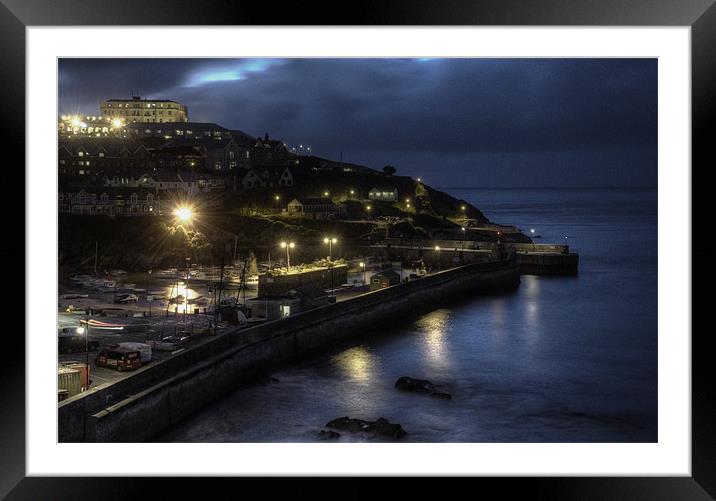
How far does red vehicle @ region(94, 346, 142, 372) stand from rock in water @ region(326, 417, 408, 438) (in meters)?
2.63

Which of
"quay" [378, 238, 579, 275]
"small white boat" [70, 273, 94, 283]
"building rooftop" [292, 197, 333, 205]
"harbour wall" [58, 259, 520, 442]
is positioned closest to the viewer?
"harbour wall" [58, 259, 520, 442]

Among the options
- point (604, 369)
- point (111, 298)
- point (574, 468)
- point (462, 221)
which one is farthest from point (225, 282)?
point (462, 221)

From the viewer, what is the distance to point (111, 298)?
1730cm

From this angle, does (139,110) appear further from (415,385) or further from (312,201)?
(415,385)

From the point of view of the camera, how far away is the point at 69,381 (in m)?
8.00

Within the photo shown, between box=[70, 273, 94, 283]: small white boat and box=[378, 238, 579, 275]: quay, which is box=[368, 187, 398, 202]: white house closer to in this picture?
box=[378, 238, 579, 275]: quay

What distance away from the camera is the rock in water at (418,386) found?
33.7 ft

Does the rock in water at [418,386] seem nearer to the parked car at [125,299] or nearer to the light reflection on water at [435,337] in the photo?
the light reflection on water at [435,337]

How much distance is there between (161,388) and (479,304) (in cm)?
1369

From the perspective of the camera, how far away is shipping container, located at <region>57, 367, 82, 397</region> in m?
7.93

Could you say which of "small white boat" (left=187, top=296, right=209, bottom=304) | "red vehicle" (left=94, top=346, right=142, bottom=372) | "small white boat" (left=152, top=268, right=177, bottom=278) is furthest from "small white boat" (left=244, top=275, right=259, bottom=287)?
"red vehicle" (left=94, top=346, right=142, bottom=372)

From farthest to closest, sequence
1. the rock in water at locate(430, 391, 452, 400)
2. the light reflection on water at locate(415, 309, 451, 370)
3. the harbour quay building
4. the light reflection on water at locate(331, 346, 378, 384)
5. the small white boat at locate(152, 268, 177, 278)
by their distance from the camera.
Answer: the harbour quay building
the small white boat at locate(152, 268, 177, 278)
the light reflection on water at locate(415, 309, 451, 370)
the light reflection on water at locate(331, 346, 378, 384)
the rock in water at locate(430, 391, 452, 400)

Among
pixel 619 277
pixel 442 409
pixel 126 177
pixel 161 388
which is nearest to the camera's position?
pixel 161 388

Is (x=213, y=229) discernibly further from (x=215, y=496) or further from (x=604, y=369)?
(x=215, y=496)
